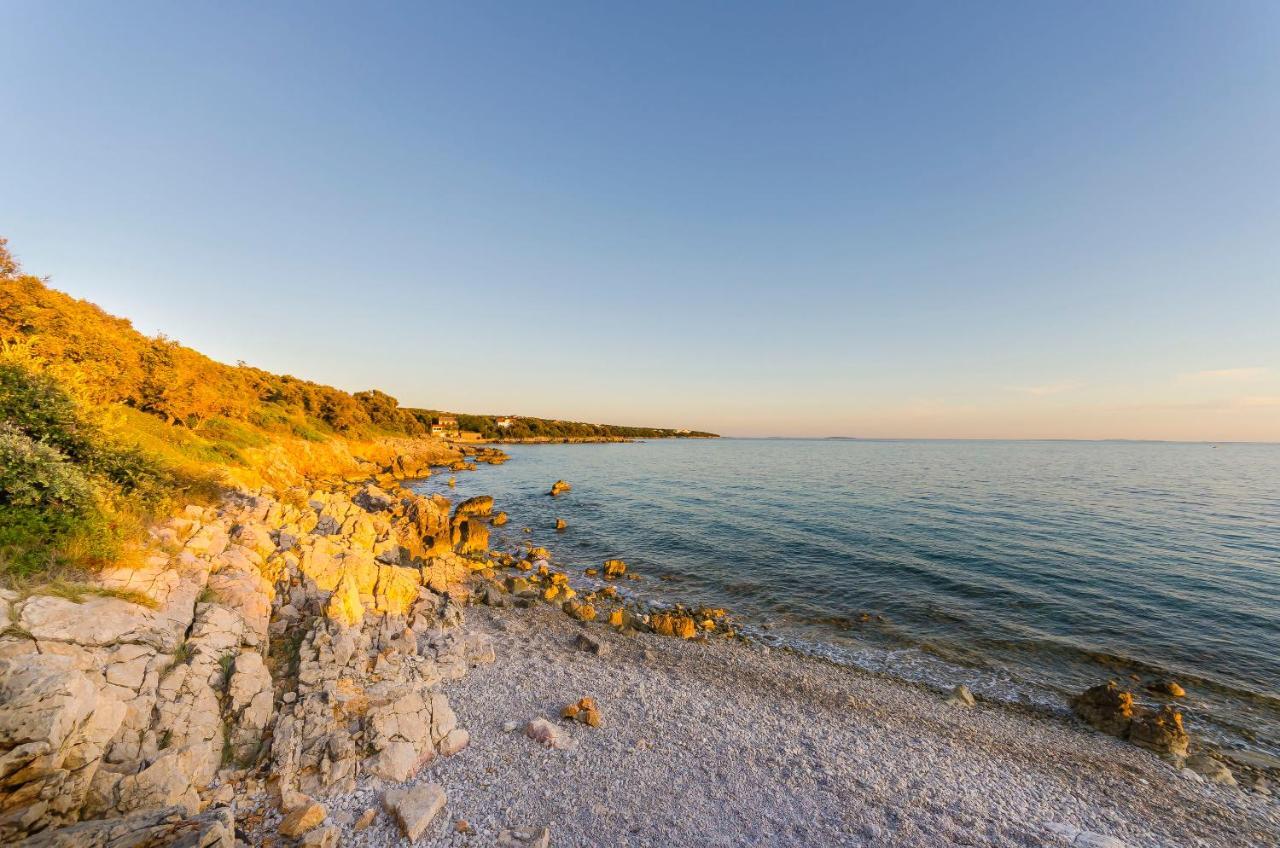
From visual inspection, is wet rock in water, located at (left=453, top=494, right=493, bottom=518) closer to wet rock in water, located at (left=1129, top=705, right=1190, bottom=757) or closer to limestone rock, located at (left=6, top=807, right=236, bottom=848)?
limestone rock, located at (left=6, top=807, right=236, bottom=848)

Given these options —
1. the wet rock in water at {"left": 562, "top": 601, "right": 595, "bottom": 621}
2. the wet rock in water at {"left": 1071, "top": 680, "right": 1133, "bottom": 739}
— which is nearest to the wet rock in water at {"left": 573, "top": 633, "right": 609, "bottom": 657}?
the wet rock in water at {"left": 562, "top": 601, "right": 595, "bottom": 621}

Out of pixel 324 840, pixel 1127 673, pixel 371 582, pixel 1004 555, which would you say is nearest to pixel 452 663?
pixel 371 582

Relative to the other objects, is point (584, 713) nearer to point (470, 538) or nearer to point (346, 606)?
point (346, 606)

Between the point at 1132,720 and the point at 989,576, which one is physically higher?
the point at 989,576

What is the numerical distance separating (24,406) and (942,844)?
24.2m

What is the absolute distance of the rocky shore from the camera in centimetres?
727

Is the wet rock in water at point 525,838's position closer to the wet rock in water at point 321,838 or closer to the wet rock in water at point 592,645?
the wet rock in water at point 321,838

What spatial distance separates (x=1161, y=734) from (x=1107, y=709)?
107 centimetres

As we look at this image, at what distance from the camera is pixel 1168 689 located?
14.4 m

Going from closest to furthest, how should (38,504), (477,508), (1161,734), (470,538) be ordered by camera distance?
(38,504) < (1161,734) < (470,538) < (477,508)

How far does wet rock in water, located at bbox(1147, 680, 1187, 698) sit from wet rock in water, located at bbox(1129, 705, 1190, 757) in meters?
2.83

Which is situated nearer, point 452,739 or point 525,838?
point 525,838

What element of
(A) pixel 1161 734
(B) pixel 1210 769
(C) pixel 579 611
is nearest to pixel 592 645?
(C) pixel 579 611

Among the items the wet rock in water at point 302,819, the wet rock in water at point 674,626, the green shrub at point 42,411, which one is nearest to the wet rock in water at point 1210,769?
the wet rock in water at point 674,626
